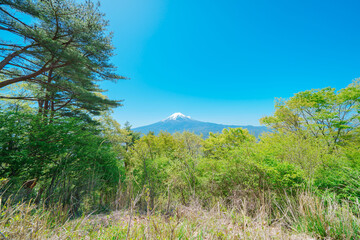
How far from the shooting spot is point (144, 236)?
5.99 feet

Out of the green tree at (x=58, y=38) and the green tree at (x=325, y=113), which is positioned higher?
the green tree at (x=58, y=38)

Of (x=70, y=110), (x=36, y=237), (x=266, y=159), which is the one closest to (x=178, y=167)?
(x=266, y=159)

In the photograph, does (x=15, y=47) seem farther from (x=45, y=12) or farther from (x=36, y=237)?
(x=36, y=237)

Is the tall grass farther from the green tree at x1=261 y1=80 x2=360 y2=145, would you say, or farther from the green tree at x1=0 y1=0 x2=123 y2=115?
the green tree at x1=261 y1=80 x2=360 y2=145

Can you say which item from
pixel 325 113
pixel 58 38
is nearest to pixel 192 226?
pixel 58 38

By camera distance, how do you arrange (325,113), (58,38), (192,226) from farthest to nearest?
1. (325,113)
2. (58,38)
3. (192,226)

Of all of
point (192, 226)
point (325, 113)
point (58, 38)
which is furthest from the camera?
point (325, 113)

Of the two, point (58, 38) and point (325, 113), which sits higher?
point (58, 38)

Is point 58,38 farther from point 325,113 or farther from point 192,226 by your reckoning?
point 325,113

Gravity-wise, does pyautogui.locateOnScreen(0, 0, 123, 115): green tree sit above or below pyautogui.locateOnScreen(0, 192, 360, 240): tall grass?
above

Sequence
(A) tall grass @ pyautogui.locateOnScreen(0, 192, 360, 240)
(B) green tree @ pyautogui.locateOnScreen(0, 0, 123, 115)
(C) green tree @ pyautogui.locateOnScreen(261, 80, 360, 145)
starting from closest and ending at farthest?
(A) tall grass @ pyautogui.locateOnScreen(0, 192, 360, 240) < (B) green tree @ pyautogui.locateOnScreen(0, 0, 123, 115) < (C) green tree @ pyautogui.locateOnScreen(261, 80, 360, 145)

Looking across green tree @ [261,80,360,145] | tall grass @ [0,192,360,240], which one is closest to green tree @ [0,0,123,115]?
tall grass @ [0,192,360,240]

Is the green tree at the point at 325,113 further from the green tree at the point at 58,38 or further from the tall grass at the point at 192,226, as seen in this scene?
the green tree at the point at 58,38

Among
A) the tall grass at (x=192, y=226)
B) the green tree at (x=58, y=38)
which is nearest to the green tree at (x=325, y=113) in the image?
the tall grass at (x=192, y=226)
